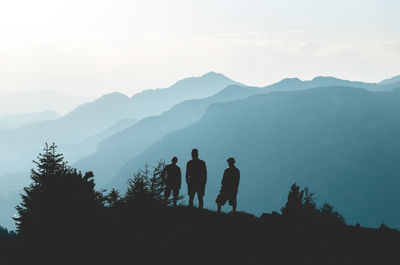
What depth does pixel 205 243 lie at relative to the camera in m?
14.6

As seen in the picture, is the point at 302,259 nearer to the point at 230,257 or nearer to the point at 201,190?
the point at 230,257

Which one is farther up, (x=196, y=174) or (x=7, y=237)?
(x=196, y=174)

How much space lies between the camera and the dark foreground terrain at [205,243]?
13.7 m

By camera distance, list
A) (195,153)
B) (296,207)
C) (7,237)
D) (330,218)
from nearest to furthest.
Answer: (195,153) < (330,218) < (296,207) < (7,237)

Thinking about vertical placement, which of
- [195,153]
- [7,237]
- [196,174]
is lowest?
[7,237]

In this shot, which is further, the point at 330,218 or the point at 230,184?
the point at 330,218

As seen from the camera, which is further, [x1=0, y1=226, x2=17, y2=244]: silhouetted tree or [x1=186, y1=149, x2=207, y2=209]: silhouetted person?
[x1=0, y1=226, x2=17, y2=244]: silhouetted tree

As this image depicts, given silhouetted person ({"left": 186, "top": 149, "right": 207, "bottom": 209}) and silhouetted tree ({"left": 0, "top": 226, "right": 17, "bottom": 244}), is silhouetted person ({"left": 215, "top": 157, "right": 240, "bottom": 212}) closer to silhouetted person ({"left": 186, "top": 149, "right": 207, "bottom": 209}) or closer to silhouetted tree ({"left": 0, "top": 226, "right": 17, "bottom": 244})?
silhouetted person ({"left": 186, "top": 149, "right": 207, "bottom": 209})

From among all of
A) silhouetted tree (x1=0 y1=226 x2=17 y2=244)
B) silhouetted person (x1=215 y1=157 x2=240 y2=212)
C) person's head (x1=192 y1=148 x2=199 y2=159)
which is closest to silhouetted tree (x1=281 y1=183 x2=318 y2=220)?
silhouetted person (x1=215 y1=157 x2=240 y2=212)

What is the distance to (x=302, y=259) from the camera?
13570 millimetres

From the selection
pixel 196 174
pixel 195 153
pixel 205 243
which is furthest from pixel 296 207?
pixel 205 243

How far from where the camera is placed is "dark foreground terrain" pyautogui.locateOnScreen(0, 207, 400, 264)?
1373 cm

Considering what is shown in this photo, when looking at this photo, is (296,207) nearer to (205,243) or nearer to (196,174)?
(196,174)

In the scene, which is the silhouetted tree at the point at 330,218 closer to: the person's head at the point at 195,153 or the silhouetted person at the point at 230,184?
the silhouetted person at the point at 230,184
